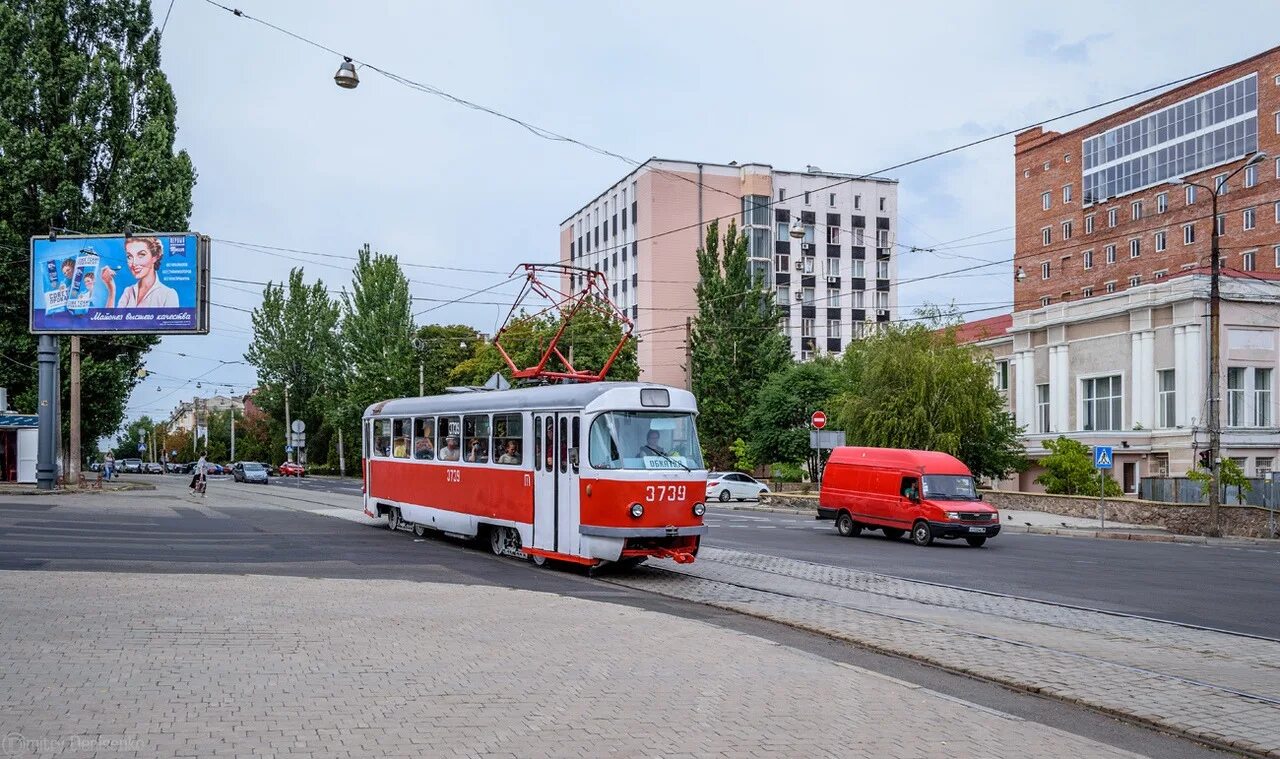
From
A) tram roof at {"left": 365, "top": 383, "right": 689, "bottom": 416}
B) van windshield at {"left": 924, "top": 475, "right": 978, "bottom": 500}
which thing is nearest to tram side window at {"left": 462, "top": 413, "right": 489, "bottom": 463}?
tram roof at {"left": 365, "top": 383, "right": 689, "bottom": 416}

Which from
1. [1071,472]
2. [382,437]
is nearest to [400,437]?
[382,437]

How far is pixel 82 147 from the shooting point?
41.8 meters

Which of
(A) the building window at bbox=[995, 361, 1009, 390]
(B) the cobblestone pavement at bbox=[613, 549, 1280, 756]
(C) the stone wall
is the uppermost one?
(A) the building window at bbox=[995, 361, 1009, 390]

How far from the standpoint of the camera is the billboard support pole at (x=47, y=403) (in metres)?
37.2

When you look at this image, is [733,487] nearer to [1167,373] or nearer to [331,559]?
[1167,373]

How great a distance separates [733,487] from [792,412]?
6880 mm

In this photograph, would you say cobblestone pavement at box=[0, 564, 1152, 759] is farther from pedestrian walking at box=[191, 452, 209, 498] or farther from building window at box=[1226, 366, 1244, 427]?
building window at box=[1226, 366, 1244, 427]

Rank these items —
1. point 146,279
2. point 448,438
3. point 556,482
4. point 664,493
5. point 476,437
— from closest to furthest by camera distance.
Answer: point 664,493, point 556,482, point 476,437, point 448,438, point 146,279

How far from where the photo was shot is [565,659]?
9328 mm

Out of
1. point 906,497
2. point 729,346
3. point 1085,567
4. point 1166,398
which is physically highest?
point 729,346

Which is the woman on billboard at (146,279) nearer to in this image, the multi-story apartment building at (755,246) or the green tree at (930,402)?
the green tree at (930,402)

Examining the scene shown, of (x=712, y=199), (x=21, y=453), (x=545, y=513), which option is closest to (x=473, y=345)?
(x=712, y=199)

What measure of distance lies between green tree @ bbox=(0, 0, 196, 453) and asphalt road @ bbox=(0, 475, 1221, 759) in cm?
1364

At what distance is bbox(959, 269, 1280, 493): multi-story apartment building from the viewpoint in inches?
1844
